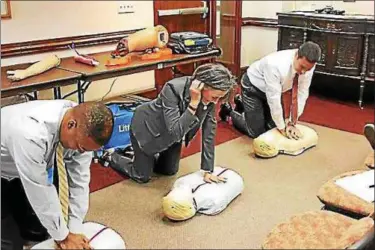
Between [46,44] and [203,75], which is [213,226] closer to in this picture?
[203,75]

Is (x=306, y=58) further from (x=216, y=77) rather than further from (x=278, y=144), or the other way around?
(x=216, y=77)

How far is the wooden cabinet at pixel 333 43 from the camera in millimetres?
3150

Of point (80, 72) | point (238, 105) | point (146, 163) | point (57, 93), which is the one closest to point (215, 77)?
point (146, 163)

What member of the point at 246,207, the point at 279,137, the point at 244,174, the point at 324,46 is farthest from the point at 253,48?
the point at 246,207

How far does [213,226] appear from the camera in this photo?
1.99m

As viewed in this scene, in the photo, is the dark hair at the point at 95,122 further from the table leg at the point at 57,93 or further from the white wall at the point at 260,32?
the white wall at the point at 260,32

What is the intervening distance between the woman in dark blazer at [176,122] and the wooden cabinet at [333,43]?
3.70 ft

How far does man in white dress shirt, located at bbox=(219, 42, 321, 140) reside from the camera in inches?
108

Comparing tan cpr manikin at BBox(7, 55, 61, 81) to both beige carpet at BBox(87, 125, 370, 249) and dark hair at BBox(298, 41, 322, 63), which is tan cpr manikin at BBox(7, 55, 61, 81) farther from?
dark hair at BBox(298, 41, 322, 63)

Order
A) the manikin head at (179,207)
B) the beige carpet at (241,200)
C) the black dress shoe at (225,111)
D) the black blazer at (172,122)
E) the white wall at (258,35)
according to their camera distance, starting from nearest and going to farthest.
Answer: the beige carpet at (241,200)
the manikin head at (179,207)
the black blazer at (172,122)
the black dress shoe at (225,111)
the white wall at (258,35)

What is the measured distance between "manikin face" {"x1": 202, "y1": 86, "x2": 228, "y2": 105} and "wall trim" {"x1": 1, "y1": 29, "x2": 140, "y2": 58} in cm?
126

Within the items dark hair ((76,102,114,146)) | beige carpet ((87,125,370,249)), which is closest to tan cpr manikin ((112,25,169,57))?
beige carpet ((87,125,370,249))

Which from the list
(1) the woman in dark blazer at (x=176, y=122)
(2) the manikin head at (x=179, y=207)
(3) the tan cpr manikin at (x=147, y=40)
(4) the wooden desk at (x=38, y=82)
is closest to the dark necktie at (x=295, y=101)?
(1) the woman in dark blazer at (x=176, y=122)

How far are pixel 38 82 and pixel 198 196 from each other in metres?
0.94
